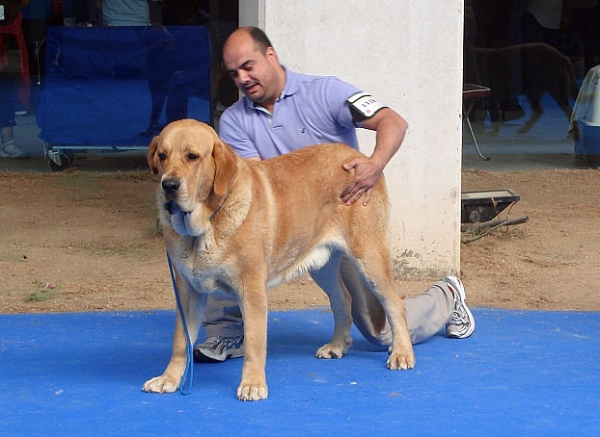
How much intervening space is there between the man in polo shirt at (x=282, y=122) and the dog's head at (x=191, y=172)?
78 centimetres

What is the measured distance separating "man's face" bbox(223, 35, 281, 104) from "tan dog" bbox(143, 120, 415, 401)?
412mm

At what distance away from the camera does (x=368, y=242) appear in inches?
186

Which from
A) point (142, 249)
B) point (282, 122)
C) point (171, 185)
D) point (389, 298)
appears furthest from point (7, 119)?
point (171, 185)

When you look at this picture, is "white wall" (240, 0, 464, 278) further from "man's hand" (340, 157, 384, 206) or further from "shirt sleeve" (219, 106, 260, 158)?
"man's hand" (340, 157, 384, 206)

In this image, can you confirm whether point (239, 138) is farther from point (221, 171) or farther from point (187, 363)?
point (187, 363)

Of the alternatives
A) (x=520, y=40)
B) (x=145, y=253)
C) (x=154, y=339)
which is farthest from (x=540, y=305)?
(x=520, y=40)

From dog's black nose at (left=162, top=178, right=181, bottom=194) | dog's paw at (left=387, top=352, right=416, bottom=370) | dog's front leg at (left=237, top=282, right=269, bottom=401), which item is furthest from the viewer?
dog's paw at (left=387, top=352, right=416, bottom=370)

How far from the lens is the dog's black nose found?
396 cm

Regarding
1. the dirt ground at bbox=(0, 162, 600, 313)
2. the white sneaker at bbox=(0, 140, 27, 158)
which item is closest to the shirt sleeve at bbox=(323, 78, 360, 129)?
the dirt ground at bbox=(0, 162, 600, 313)

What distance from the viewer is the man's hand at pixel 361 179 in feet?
15.4

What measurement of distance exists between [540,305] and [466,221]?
181 centimetres

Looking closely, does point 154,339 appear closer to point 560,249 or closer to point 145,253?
point 145,253

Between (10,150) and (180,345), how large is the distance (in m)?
7.62

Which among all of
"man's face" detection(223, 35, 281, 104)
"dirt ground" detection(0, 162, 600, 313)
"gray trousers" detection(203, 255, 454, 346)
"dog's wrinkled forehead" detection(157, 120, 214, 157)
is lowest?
"dirt ground" detection(0, 162, 600, 313)
